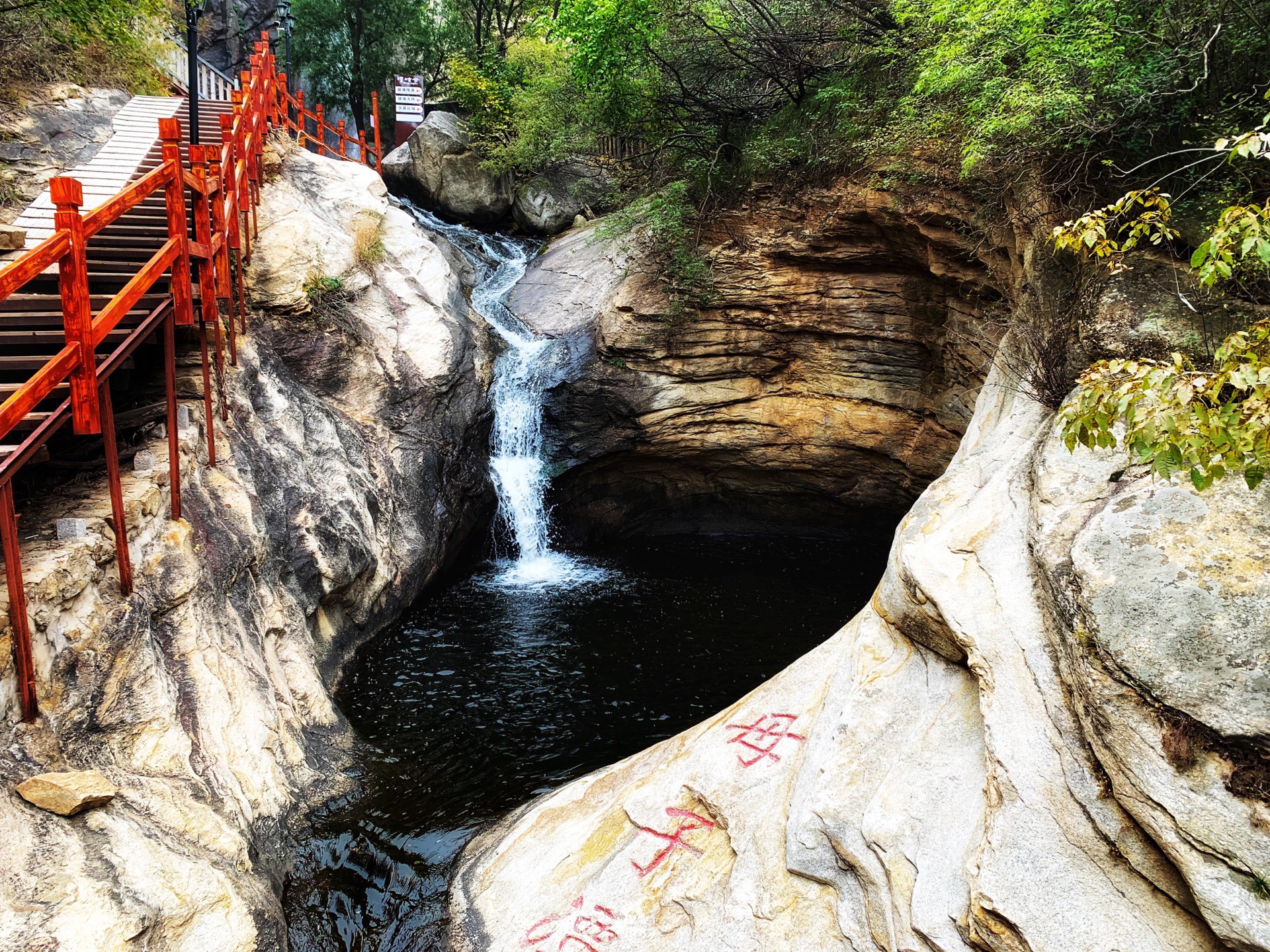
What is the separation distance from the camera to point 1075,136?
27.0ft

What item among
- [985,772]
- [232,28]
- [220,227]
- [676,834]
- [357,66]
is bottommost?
[676,834]

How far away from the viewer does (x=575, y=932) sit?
5.76 m

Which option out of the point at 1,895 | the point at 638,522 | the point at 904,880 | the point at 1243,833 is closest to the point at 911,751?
the point at 904,880

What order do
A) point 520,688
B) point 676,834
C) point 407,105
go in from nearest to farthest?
point 676,834
point 520,688
point 407,105

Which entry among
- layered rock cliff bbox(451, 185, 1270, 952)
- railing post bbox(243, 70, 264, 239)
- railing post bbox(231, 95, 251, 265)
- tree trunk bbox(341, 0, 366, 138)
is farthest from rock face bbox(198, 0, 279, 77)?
layered rock cliff bbox(451, 185, 1270, 952)

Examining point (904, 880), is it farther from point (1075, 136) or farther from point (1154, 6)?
point (1154, 6)

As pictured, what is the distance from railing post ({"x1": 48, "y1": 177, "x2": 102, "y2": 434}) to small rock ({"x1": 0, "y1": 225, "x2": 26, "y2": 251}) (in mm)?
3799

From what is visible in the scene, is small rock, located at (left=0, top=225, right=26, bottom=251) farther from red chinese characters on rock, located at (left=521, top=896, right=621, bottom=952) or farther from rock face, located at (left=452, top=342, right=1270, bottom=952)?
red chinese characters on rock, located at (left=521, top=896, right=621, bottom=952)

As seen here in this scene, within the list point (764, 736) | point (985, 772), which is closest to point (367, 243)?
point (764, 736)

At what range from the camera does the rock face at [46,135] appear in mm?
11062

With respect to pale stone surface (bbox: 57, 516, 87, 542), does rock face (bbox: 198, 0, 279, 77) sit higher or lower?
higher

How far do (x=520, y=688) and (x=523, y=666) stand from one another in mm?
566

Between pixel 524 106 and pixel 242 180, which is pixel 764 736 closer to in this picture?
pixel 242 180

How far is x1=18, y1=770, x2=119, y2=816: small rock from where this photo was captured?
4762 mm
